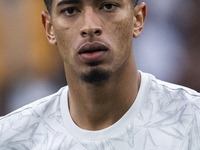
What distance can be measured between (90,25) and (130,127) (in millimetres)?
629

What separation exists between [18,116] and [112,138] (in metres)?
0.71

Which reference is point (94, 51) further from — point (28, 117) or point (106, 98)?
point (28, 117)

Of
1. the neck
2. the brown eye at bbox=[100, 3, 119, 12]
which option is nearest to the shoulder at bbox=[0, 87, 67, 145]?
the neck

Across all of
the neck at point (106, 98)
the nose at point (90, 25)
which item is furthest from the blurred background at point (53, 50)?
the nose at point (90, 25)

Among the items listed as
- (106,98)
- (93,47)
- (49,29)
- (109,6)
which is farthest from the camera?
(49,29)

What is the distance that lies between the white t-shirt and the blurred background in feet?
6.80

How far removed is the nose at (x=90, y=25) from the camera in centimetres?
205

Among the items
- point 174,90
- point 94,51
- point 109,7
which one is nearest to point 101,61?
point 94,51

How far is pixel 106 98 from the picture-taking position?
2.27 metres

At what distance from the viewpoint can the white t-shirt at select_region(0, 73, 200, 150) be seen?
2158 mm

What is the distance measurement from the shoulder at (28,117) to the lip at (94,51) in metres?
0.58

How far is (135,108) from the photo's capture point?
7.51 ft

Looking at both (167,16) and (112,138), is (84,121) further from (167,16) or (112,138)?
(167,16)

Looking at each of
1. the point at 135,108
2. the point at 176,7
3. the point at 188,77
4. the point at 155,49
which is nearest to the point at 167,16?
the point at 176,7
